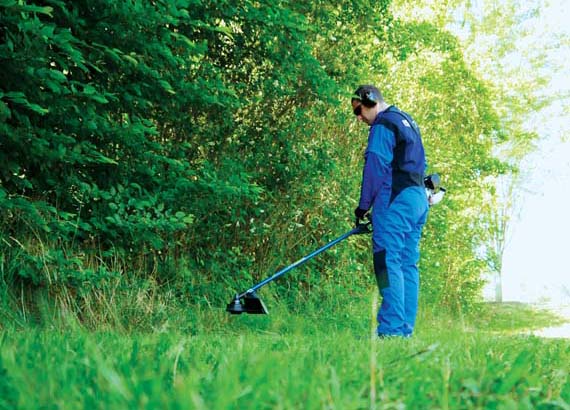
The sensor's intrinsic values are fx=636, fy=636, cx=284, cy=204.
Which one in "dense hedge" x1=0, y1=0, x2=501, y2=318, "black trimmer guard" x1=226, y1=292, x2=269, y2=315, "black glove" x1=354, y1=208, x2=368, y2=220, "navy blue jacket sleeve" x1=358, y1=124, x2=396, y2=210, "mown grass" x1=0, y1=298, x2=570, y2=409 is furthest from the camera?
"black trimmer guard" x1=226, y1=292, x2=269, y2=315

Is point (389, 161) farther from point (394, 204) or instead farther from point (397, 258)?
point (397, 258)

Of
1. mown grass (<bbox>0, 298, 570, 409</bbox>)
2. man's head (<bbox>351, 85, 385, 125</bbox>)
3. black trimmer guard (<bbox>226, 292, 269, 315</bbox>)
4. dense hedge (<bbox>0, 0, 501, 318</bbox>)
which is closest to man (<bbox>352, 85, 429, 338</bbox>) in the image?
man's head (<bbox>351, 85, 385, 125</bbox>)

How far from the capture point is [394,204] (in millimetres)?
5176

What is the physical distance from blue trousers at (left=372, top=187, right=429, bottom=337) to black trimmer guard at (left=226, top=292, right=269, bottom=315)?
1.02 meters

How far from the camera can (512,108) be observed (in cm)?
1593

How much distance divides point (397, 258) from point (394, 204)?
1.44 feet

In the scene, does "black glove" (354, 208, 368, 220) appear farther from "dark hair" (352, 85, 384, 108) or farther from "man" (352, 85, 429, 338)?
"dark hair" (352, 85, 384, 108)

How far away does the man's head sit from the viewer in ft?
18.0

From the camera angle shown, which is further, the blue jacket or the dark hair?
the dark hair

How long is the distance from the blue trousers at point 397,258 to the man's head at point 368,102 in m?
0.80

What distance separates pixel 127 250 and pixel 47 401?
15.2ft

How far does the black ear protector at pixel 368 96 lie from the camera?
5.49 m

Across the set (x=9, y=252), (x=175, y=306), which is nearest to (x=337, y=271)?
(x=175, y=306)

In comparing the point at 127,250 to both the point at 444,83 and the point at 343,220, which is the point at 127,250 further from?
the point at 444,83
